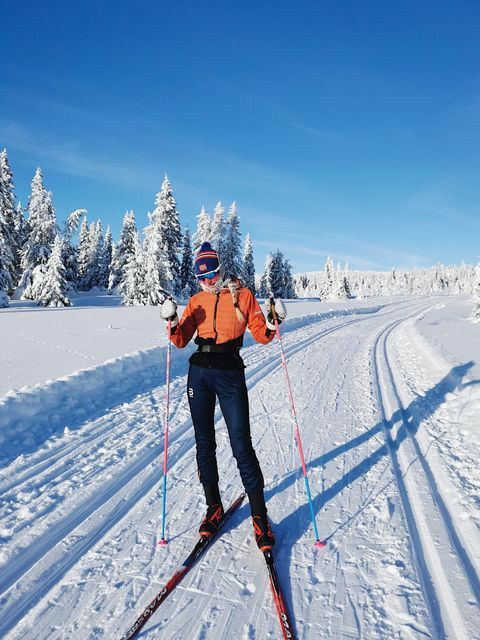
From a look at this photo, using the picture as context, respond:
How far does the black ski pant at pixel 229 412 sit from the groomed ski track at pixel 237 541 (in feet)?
2.24

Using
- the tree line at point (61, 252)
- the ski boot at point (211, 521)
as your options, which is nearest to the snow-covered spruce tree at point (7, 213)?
the tree line at point (61, 252)

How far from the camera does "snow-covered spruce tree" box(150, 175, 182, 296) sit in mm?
36438

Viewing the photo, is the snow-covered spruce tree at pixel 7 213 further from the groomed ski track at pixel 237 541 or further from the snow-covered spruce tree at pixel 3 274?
the groomed ski track at pixel 237 541

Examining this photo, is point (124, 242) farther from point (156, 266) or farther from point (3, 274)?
point (3, 274)

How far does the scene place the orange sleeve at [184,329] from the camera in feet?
12.1

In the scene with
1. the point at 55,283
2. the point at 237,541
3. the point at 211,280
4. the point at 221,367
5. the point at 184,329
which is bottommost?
the point at 237,541

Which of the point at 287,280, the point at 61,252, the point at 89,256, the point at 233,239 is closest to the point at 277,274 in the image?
the point at 287,280

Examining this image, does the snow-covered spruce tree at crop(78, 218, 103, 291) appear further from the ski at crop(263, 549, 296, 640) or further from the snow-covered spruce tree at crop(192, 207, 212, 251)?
the ski at crop(263, 549, 296, 640)

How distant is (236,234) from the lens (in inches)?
1918

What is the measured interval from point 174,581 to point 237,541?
2.41 feet

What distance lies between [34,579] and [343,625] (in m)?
2.33

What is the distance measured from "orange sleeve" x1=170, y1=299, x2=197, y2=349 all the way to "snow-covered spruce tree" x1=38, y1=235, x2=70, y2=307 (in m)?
36.2

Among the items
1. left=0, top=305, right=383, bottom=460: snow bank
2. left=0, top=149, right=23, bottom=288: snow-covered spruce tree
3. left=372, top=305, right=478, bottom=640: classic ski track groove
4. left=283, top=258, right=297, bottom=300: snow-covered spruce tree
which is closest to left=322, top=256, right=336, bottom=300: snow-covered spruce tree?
left=283, top=258, right=297, bottom=300: snow-covered spruce tree

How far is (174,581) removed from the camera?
9.34 feet
